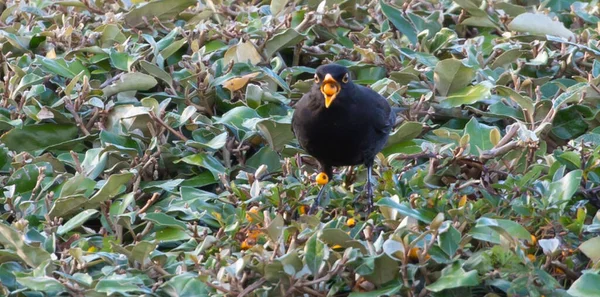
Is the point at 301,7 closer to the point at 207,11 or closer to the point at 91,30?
the point at 207,11

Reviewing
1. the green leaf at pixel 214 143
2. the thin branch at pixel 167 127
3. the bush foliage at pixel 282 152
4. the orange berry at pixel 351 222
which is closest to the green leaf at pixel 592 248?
the bush foliage at pixel 282 152

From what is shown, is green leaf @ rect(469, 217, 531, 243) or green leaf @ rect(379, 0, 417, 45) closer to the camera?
green leaf @ rect(469, 217, 531, 243)

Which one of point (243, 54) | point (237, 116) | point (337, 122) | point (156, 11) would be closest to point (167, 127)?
point (237, 116)

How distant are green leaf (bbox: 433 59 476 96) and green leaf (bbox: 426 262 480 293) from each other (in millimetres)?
1887

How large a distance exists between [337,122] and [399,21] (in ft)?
5.74

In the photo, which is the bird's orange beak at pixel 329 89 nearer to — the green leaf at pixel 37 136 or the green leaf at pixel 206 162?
the green leaf at pixel 206 162

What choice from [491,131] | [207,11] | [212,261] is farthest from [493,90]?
[212,261]

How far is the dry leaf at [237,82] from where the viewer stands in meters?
5.40

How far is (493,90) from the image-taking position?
18.1 ft

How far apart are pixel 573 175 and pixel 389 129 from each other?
38.2 inches

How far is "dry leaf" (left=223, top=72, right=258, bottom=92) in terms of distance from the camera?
540 cm

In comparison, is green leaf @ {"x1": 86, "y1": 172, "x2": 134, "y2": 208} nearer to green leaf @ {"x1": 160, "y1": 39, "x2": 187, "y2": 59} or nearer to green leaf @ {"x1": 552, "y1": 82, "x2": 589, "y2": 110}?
green leaf @ {"x1": 160, "y1": 39, "x2": 187, "y2": 59}

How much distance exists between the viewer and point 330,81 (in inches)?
181

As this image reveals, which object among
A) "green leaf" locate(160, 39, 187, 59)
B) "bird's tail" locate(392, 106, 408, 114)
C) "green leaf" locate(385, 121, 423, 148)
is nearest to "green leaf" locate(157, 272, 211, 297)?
"green leaf" locate(385, 121, 423, 148)
